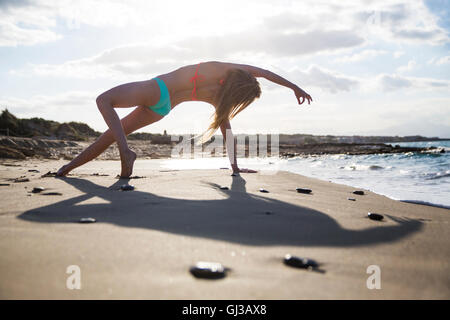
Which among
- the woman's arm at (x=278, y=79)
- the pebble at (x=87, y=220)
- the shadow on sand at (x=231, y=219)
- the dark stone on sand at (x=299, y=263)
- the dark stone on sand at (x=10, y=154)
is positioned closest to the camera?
the dark stone on sand at (x=299, y=263)

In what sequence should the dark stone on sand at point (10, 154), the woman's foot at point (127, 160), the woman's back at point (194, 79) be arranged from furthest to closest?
the dark stone on sand at point (10, 154) → the woman's back at point (194, 79) → the woman's foot at point (127, 160)

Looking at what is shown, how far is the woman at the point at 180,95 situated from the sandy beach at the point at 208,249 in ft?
5.29

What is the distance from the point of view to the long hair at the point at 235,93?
402 centimetres

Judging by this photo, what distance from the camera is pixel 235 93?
4062mm

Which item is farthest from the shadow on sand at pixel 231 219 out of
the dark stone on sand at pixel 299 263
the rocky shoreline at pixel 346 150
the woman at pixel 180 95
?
the rocky shoreline at pixel 346 150

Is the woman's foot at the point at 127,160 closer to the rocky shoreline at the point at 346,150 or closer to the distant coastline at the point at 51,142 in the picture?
the distant coastline at the point at 51,142

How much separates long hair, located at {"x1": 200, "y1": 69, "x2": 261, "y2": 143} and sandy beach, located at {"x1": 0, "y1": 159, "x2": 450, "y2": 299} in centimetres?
197

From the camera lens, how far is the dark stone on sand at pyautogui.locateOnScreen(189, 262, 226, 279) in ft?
3.60

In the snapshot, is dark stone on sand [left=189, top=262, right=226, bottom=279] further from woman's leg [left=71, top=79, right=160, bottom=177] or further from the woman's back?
the woman's back

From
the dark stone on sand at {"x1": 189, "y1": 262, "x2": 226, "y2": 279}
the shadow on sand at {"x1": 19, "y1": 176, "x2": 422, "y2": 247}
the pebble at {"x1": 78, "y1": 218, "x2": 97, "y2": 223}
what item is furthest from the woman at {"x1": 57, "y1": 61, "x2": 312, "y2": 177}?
the dark stone on sand at {"x1": 189, "y1": 262, "x2": 226, "y2": 279}

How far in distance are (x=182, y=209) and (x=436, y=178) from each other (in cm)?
628

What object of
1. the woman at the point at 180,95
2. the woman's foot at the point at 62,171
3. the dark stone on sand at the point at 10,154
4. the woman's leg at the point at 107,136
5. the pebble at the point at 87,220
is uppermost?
the woman at the point at 180,95

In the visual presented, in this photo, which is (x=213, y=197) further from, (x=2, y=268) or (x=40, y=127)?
(x=40, y=127)
